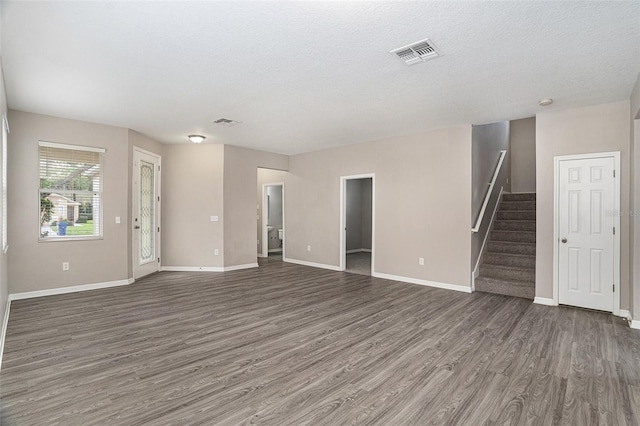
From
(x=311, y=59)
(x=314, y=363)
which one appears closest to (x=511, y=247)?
(x=314, y=363)

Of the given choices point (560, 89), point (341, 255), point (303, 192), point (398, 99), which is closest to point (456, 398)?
point (398, 99)

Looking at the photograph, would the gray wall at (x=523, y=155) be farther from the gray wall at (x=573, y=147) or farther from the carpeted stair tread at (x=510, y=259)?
the gray wall at (x=573, y=147)

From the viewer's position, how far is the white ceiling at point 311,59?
7.43 ft

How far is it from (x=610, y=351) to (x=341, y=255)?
4.67 m

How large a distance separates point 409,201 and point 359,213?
173 inches

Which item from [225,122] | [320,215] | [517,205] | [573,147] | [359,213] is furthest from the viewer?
[359,213]

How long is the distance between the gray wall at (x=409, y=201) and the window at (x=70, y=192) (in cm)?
423

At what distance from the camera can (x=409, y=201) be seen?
587 cm

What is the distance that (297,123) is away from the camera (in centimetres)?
516

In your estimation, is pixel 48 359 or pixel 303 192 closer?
pixel 48 359

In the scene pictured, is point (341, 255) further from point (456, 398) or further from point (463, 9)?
point (463, 9)

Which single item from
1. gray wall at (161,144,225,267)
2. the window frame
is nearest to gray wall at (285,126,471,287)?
gray wall at (161,144,225,267)

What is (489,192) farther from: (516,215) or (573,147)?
(573,147)

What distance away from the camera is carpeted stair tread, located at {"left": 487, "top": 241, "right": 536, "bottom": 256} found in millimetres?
5473
